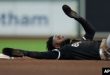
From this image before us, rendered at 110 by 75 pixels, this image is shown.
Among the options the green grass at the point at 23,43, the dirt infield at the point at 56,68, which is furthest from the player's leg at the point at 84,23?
the green grass at the point at 23,43

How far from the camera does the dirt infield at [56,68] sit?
2.44 metres

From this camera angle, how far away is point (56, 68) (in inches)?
96.6

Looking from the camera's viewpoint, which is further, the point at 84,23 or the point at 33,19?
the point at 33,19

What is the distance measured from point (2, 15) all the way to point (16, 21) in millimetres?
135

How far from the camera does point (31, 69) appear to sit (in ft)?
8.07

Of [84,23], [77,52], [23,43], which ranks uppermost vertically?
[84,23]

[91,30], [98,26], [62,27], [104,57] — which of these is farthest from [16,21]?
[104,57]

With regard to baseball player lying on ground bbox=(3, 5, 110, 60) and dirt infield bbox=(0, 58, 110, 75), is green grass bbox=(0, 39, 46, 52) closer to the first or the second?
baseball player lying on ground bbox=(3, 5, 110, 60)

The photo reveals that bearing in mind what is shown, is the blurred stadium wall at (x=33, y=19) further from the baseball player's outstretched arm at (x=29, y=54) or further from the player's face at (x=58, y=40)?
the baseball player's outstretched arm at (x=29, y=54)

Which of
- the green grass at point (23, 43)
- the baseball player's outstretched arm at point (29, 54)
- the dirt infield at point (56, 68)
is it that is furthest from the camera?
the green grass at point (23, 43)

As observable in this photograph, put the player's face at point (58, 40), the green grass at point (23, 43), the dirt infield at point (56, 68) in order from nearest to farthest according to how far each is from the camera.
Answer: the dirt infield at point (56, 68), the player's face at point (58, 40), the green grass at point (23, 43)

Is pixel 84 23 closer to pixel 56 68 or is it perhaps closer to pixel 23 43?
pixel 56 68

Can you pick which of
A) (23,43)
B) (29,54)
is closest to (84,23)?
(29,54)

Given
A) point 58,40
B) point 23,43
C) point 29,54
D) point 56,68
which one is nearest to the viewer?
point 56,68
